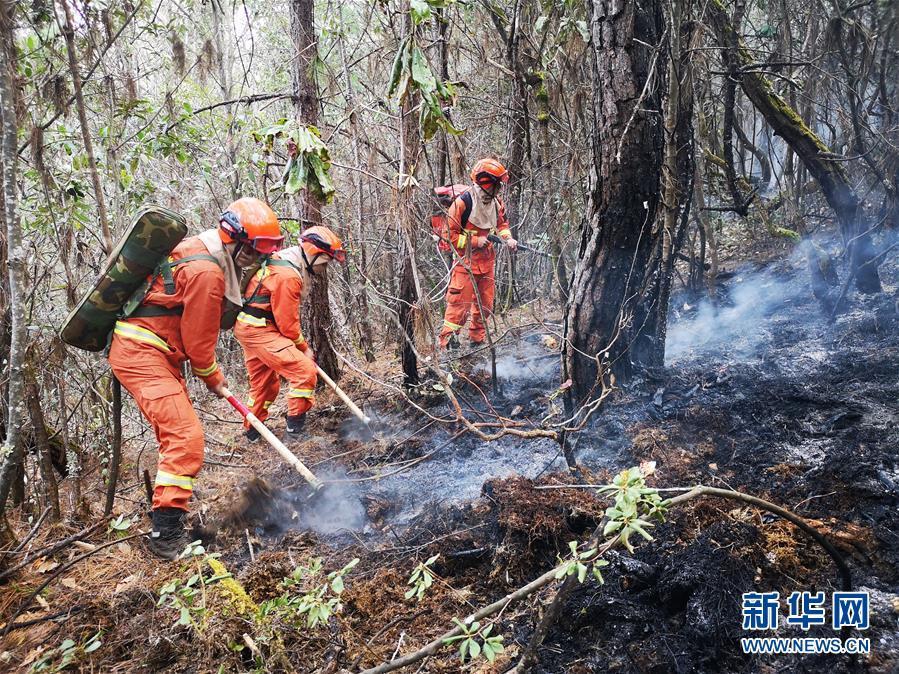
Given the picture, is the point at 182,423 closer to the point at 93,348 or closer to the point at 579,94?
the point at 93,348

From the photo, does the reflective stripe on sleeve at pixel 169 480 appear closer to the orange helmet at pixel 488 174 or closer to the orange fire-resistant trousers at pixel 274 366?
the orange fire-resistant trousers at pixel 274 366

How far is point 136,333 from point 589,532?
120 inches

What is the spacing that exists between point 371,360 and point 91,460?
12.0 ft

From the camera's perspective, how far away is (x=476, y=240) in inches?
257

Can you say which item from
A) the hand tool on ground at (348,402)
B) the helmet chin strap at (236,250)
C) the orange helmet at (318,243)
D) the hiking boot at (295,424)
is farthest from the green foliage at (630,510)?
the hiking boot at (295,424)

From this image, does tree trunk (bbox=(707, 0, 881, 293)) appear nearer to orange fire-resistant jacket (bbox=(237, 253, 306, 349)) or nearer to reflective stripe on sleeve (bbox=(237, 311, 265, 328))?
orange fire-resistant jacket (bbox=(237, 253, 306, 349))

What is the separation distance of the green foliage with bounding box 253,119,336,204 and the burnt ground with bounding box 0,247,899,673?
2.00m

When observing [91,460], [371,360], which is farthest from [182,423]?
[371,360]

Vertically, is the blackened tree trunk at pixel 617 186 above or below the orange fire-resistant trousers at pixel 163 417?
above

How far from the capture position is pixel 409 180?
11.6 ft

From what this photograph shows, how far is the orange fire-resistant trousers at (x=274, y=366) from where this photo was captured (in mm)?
5098

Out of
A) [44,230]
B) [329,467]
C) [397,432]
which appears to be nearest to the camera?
[44,230]

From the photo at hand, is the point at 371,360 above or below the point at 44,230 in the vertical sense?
below

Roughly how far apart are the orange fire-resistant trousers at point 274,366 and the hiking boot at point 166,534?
5.75ft
